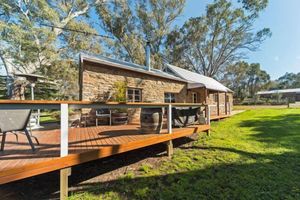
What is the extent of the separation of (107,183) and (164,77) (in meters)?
8.21

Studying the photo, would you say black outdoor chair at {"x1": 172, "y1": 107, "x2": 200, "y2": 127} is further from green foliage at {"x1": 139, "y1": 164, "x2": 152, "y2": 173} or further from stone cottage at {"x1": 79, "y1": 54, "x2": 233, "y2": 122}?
stone cottage at {"x1": 79, "y1": 54, "x2": 233, "y2": 122}

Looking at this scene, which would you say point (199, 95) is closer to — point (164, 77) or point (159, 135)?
point (164, 77)

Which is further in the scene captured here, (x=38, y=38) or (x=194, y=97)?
(x=194, y=97)

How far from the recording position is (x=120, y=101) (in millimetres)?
8164

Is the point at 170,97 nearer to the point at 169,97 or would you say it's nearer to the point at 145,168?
the point at 169,97

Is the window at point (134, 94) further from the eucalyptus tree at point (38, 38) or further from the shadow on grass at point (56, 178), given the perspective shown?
the eucalyptus tree at point (38, 38)

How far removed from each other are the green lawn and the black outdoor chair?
1.06m

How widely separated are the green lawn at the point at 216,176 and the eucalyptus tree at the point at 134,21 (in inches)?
726

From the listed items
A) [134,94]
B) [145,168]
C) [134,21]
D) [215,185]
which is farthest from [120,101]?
[134,21]

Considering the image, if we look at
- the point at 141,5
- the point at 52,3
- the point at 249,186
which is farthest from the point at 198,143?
the point at 141,5

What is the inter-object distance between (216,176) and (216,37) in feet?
78.9

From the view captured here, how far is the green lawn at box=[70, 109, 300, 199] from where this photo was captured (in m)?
3.56

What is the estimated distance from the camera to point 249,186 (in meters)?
3.83

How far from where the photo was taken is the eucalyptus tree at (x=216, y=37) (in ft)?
74.8
